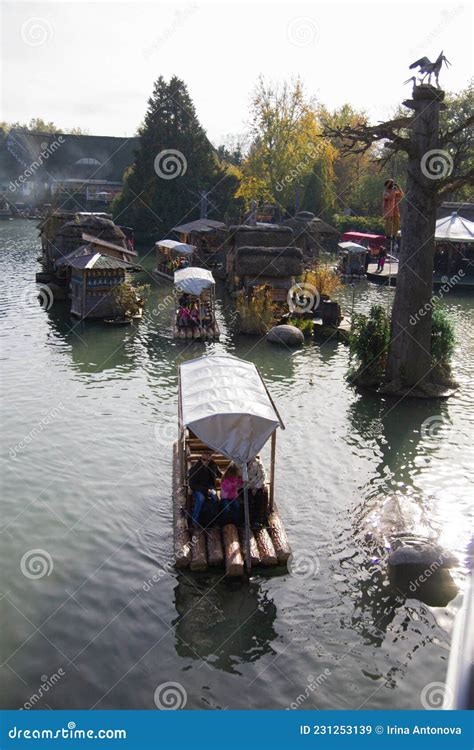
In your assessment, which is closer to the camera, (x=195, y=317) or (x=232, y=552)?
(x=232, y=552)

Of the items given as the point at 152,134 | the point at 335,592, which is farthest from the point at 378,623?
the point at 152,134

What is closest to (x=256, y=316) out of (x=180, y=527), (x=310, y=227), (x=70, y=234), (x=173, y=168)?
(x=180, y=527)

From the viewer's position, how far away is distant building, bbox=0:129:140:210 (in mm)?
94125

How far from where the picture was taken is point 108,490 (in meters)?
15.0

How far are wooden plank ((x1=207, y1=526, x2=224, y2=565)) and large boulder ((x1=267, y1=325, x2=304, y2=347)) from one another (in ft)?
53.7

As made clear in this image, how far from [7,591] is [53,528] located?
84.2 inches

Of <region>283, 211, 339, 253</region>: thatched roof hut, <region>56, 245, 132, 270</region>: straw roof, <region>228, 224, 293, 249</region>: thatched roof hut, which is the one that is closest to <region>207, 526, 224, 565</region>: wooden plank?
<region>56, 245, 132, 270</region>: straw roof

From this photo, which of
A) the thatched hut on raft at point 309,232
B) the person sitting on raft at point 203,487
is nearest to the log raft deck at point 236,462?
the person sitting on raft at point 203,487

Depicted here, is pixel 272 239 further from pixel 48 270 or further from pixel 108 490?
pixel 108 490

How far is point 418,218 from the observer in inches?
797

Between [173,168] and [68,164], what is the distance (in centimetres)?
4582

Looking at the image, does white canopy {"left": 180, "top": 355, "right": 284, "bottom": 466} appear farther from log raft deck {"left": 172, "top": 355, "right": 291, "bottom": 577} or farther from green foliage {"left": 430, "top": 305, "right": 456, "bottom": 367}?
green foliage {"left": 430, "top": 305, "right": 456, "bottom": 367}

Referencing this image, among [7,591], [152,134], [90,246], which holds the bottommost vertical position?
[7,591]

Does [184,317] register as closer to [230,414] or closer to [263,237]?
[263,237]
